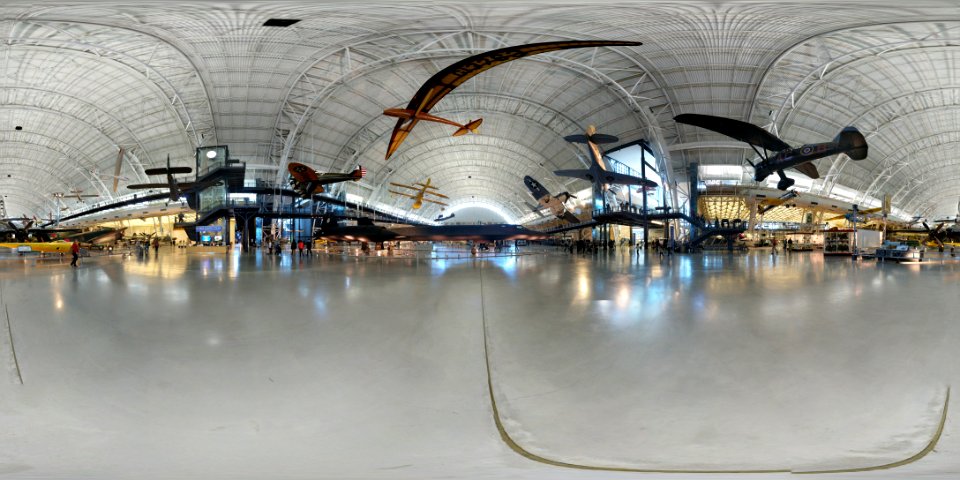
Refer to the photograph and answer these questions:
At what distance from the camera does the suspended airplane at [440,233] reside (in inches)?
974

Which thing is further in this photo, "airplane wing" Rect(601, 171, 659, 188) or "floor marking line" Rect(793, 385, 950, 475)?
"airplane wing" Rect(601, 171, 659, 188)

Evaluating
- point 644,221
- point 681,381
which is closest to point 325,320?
point 681,381

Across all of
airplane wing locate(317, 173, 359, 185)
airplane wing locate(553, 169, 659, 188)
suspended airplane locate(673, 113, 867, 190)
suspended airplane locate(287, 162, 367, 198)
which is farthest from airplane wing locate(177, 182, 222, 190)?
suspended airplane locate(673, 113, 867, 190)

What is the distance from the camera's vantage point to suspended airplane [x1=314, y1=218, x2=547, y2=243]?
974 inches

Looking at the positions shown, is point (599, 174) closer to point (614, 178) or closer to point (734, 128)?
point (614, 178)

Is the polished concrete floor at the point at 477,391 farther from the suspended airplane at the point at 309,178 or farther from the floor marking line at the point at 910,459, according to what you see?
the suspended airplane at the point at 309,178

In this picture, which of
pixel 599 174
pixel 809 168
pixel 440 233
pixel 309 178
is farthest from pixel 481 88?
pixel 809 168

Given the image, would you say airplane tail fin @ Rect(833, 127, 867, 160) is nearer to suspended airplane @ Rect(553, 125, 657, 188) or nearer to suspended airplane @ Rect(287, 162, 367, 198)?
suspended airplane @ Rect(553, 125, 657, 188)

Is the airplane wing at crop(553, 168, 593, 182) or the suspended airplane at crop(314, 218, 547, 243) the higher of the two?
the airplane wing at crop(553, 168, 593, 182)

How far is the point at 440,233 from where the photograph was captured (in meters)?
24.8

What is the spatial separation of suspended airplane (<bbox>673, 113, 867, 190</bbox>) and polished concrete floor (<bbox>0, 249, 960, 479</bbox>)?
949 centimetres

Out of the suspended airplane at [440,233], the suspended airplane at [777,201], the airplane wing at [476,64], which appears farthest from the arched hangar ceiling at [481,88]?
the suspended airplane at [440,233]

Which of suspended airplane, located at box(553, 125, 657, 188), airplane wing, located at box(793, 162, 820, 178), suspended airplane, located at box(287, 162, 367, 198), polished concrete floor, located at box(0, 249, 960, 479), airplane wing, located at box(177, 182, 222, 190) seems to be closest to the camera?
polished concrete floor, located at box(0, 249, 960, 479)

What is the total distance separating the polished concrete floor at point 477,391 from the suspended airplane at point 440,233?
54.5 feet
